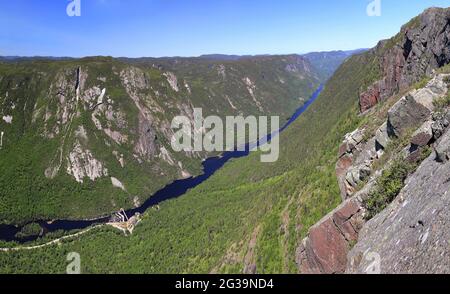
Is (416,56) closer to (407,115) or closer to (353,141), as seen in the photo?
(353,141)

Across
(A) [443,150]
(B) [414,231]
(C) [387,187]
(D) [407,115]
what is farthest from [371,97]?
(B) [414,231]

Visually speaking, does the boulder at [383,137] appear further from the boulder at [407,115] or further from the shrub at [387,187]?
the shrub at [387,187]

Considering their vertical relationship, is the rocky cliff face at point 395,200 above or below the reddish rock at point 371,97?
below

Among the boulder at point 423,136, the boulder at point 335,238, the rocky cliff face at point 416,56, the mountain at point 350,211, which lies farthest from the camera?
the rocky cliff face at point 416,56

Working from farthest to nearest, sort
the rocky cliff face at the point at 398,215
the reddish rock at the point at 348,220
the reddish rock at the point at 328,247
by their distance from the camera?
1. the reddish rock at the point at 328,247
2. the reddish rock at the point at 348,220
3. the rocky cliff face at the point at 398,215

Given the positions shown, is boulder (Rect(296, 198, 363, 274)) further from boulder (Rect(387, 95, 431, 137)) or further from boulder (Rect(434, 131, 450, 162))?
boulder (Rect(434, 131, 450, 162))

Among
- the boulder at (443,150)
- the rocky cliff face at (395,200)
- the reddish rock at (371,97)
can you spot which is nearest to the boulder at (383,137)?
the rocky cliff face at (395,200)
